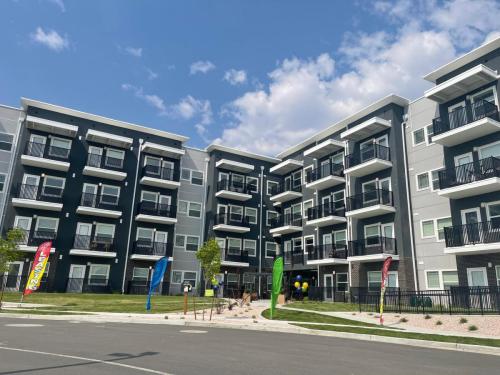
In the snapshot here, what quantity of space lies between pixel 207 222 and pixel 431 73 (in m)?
25.5

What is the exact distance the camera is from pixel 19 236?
76.6ft

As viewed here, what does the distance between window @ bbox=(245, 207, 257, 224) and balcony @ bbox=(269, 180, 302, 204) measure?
254cm

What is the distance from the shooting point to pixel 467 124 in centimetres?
2412

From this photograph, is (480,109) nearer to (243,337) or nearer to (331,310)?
(331,310)

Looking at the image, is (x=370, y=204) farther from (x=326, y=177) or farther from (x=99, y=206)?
(x=99, y=206)

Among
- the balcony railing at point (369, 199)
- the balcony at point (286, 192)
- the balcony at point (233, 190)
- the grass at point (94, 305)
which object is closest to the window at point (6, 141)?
the grass at point (94, 305)

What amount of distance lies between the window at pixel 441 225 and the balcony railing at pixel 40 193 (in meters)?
30.5

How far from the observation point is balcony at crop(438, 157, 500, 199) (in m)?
22.7

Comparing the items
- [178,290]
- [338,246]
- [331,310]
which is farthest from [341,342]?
[178,290]

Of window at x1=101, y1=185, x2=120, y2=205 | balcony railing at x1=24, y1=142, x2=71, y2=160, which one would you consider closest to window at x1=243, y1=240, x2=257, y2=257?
window at x1=101, y1=185, x2=120, y2=205

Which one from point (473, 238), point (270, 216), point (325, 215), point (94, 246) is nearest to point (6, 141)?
point (94, 246)

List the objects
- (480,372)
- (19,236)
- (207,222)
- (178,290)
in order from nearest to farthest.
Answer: (480,372) < (19,236) < (178,290) < (207,222)

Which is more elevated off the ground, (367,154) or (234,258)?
(367,154)

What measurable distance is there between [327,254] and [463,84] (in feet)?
55.1
